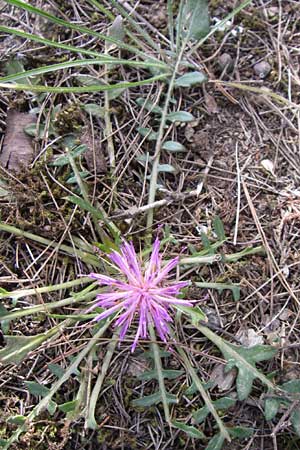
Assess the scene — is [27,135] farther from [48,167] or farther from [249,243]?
[249,243]

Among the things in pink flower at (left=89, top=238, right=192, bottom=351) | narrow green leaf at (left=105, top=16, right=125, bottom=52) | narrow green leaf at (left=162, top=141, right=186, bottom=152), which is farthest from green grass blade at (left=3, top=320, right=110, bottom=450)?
narrow green leaf at (left=105, top=16, right=125, bottom=52)

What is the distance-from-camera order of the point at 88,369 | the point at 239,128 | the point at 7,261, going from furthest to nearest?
the point at 239,128, the point at 7,261, the point at 88,369

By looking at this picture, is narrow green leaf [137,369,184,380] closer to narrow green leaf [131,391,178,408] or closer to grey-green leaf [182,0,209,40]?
narrow green leaf [131,391,178,408]

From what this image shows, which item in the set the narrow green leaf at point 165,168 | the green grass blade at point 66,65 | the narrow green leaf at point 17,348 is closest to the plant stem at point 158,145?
the narrow green leaf at point 165,168

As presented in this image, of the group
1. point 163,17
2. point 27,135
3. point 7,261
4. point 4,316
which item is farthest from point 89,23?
point 4,316

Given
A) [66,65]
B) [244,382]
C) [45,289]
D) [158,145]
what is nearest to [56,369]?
[45,289]
